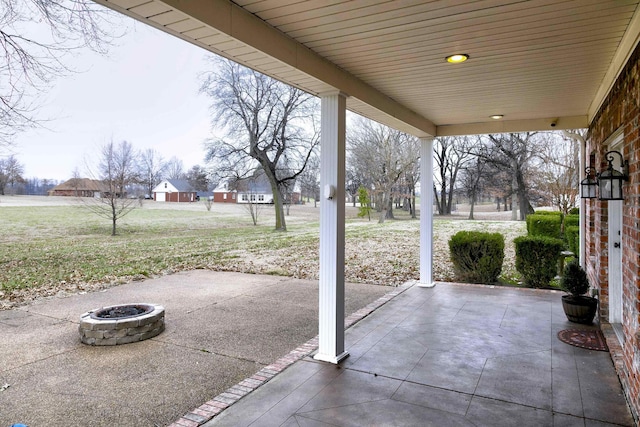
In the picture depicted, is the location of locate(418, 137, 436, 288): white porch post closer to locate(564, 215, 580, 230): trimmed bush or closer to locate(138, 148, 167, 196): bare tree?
locate(564, 215, 580, 230): trimmed bush

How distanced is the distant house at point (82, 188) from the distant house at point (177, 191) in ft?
22.8

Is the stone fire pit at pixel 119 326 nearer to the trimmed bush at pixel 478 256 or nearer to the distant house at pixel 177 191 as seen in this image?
the trimmed bush at pixel 478 256

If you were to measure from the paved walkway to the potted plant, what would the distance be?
2605 millimetres

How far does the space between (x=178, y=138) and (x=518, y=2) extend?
24853 millimetres

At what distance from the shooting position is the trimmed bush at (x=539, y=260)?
6.54 metres

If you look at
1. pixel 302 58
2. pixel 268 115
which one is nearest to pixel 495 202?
pixel 268 115

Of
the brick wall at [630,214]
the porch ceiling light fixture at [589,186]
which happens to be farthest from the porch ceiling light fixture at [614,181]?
the porch ceiling light fixture at [589,186]

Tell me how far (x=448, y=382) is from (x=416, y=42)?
8.49 feet

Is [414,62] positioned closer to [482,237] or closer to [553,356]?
[553,356]

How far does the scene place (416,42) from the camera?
9.50 ft

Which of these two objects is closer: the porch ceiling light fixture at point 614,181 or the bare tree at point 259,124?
the porch ceiling light fixture at point 614,181

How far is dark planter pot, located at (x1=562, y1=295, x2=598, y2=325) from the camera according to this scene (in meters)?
4.50

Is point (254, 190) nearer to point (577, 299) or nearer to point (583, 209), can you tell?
point (583, 209)

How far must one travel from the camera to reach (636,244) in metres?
2.59
